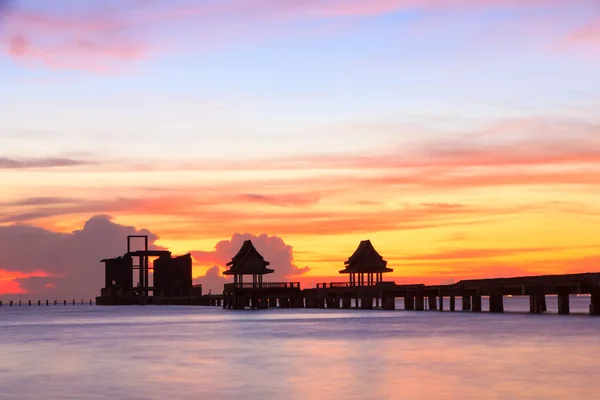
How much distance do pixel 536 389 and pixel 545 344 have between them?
68.0 feet

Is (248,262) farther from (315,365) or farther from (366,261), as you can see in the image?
(315,365)

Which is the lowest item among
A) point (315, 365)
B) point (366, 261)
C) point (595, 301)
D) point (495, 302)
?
point (315, 365)

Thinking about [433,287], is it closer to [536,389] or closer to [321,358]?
[321,358]

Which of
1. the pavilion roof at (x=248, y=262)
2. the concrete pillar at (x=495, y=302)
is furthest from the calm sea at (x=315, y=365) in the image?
the pavilion roof at (x=248, y=262)

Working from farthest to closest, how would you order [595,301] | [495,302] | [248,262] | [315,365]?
1. [248,262]
2. [495,302]
3. [595,301]
4. [315,365]

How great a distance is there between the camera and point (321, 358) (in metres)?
49.6

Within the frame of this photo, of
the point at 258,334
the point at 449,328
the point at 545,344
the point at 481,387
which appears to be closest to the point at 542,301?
the point at 449,328

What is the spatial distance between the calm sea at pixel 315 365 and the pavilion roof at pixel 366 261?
5433 cm

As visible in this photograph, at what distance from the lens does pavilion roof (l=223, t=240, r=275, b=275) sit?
12662 cm

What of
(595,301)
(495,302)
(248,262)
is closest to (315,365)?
(595,301)

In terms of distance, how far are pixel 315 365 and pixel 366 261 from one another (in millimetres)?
83855

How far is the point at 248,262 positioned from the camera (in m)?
127

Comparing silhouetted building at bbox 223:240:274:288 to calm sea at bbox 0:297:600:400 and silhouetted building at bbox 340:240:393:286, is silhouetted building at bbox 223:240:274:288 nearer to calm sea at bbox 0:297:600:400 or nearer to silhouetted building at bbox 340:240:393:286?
silhouetted building at bbox 340:240:393:286

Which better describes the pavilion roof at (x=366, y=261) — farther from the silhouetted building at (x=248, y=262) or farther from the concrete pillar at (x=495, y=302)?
the concrete pillar at (x=495, y=302)
